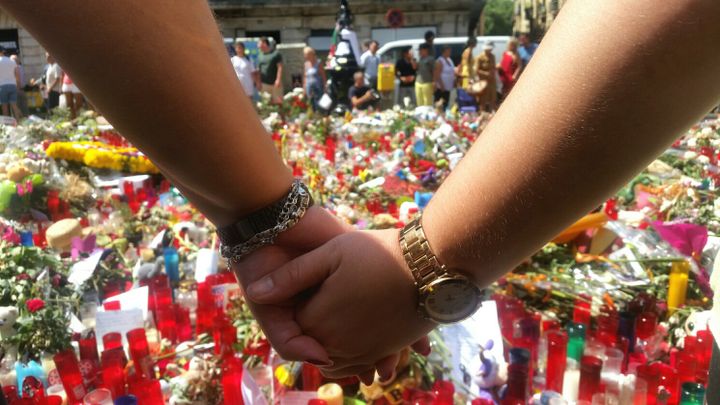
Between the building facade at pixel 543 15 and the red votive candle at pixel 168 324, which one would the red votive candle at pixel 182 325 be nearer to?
the red votive candle at pixel 168 324

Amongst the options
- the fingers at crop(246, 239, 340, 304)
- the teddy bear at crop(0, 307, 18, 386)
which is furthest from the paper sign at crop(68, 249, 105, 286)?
the fingers at crop(246, 239, 340, 304)

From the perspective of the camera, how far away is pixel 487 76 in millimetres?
8773

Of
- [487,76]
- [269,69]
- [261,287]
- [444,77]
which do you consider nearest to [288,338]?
[261,287]

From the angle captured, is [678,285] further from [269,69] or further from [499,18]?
[499,18]

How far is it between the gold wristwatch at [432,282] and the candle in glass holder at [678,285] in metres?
1.30

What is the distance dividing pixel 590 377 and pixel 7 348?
156 centimetres

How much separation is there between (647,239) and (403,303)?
5.48ft

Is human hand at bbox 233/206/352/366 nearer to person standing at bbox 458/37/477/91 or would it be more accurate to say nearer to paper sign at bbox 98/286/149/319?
paper sign at bbox 98/286/149/319

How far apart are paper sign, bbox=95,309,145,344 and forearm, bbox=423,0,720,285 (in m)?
1.20

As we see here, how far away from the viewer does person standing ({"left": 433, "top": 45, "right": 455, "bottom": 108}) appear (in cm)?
938

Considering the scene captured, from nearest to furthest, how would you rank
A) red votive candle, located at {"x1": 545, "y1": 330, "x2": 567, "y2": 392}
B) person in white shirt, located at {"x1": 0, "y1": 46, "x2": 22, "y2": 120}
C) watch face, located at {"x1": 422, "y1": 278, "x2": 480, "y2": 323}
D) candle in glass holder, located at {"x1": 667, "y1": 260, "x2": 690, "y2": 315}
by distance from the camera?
watch face, located at {"x1": 422, "y1": 278, "x2": 480, "y2": 323}, red votive candle, located at {"x1": 545, "y1": 330, "x2": 567, "y2": 392}, candle in glass holder, located at {"x1": 667, "y1": 260, "x2": 690, "y2": 315}, person in white shirt, located at {"x1": 0, "y1": 46, "x2": 22, "y2": 120}

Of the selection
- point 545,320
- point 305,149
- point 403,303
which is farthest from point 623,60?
point 305,149

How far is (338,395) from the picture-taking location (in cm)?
133

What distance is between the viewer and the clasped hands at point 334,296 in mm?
899
